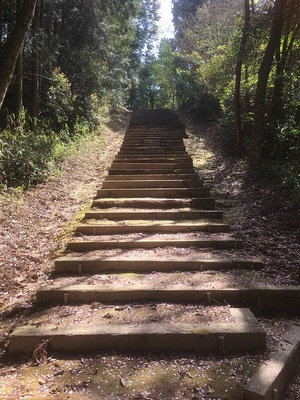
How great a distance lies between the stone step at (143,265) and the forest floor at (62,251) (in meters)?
0.32

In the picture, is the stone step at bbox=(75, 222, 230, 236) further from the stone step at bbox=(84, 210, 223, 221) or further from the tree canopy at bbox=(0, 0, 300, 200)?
the tree canopy at bbox=(0, 0, 300, 200)

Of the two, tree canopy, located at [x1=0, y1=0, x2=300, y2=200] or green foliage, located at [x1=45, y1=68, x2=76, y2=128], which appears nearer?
tree canopy, located at [x1=0, y1=0, x2=300, y2=200]

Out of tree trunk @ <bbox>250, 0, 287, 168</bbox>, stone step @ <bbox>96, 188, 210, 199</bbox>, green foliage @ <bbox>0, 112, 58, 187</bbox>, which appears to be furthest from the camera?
tree trunk @ <bbox>250, 0, 287, 168</bbox>

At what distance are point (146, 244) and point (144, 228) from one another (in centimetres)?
A: 63

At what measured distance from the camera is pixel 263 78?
25.6 feet

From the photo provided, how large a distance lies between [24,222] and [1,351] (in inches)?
115

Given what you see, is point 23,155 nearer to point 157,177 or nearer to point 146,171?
point 146,171

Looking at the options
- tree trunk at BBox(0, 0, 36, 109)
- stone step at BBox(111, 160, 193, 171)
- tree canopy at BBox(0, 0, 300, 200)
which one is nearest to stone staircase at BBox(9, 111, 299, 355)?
stone step at BBox(111, 160, 193, 171)

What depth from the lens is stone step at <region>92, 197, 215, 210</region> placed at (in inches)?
262

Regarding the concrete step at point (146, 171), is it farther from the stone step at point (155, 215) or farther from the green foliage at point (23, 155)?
the stone step at point (155, 215)

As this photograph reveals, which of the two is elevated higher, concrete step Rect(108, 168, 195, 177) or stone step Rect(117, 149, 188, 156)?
stone step Rect(117, 149, 188, 156)

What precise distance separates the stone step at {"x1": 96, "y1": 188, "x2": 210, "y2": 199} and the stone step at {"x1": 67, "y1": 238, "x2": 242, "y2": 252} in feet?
7.41

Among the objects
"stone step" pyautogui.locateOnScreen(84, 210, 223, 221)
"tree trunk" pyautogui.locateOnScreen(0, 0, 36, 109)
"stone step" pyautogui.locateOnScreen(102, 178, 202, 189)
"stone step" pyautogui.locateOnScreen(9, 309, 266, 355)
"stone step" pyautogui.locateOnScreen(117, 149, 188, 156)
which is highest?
"tree trunk" pyautogui.locateOnScreen(0, 0, 36, 109)

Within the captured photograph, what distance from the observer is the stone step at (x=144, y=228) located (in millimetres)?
5516
